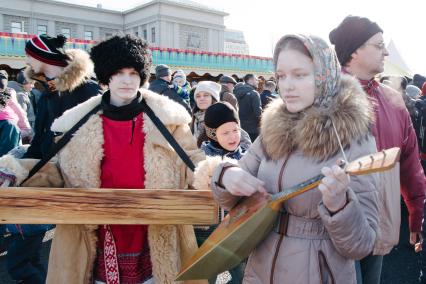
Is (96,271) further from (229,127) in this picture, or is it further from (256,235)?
(229,127)

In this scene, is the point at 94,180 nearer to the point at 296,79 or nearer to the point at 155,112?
the point at 155,112

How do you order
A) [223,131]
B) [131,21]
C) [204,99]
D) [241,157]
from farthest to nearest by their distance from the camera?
[131,21] → [204,99] → [223,131] → [241,157]

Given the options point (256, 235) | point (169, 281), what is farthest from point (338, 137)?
point (169, 281)

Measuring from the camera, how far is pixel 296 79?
4.60 ft

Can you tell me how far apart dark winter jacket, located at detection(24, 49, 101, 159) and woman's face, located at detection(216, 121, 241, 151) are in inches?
40.3

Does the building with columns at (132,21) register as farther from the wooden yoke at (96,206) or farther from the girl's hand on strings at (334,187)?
the girl's hand on strings at (334,187)

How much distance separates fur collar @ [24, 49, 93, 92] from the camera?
276 cm

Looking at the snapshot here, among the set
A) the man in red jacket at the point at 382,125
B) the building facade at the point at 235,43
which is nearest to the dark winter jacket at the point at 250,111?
the man in red jacket at the point at 382,125

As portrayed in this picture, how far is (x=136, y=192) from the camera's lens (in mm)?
1731

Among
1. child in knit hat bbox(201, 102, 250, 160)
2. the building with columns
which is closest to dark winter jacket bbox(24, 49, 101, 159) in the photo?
child in knit hat bbox(201, 102, 250, 160)

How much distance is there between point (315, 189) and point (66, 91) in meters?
2.15

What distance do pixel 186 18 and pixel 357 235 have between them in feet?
150

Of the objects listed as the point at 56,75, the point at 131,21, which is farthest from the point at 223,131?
the point at 131,21

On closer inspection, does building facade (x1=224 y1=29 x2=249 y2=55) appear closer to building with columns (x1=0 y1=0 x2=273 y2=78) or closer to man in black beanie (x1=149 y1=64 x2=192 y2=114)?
building with columns (x1=0 y1=0 x2=273 y2=78)
